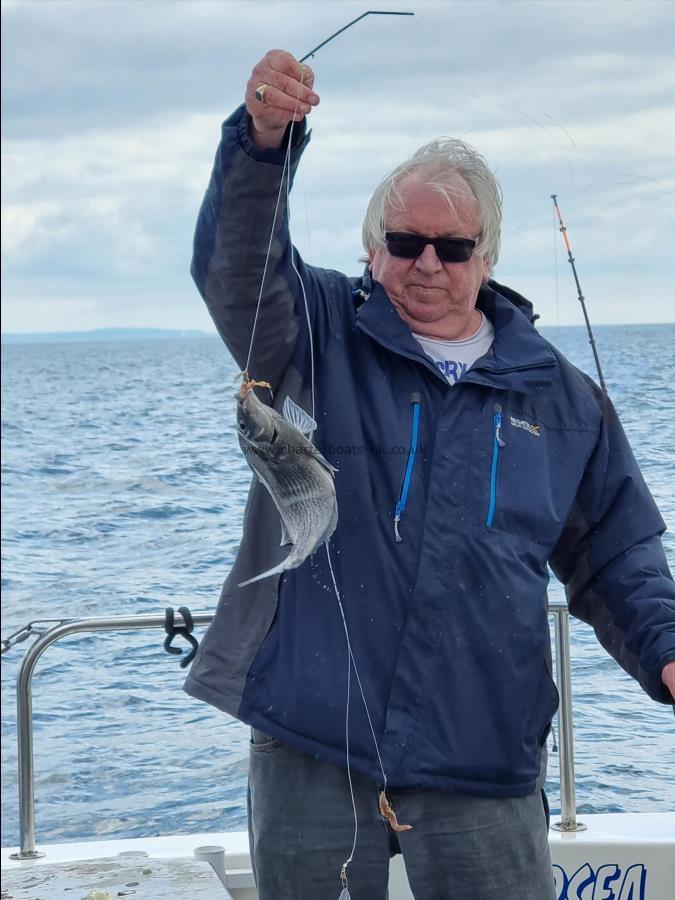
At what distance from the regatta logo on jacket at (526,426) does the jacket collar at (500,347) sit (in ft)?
0.20

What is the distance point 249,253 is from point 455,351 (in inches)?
20.3

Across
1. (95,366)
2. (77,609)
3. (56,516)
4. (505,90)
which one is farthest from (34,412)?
(505,90)

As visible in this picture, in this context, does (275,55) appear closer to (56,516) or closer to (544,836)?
(544,836)

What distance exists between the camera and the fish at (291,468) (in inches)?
70.0

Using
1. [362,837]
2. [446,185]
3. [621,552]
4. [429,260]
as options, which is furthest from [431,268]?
[362,837]

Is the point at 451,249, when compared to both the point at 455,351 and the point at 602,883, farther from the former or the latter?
the point at 602,883

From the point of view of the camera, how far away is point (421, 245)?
2277mm

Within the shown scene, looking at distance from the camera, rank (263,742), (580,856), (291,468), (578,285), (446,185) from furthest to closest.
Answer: (580,856) → (578,285) → (446,185) → (263,742) → (291,468)

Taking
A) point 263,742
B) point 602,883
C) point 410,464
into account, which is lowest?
point 602,883

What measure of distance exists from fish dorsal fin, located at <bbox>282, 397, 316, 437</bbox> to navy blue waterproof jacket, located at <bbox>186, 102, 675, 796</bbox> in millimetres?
275

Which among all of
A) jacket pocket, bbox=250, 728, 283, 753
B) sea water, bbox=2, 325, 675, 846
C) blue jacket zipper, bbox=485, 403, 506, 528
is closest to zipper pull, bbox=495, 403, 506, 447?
blue jacket zipper, bbox=485, 403, 506, 528

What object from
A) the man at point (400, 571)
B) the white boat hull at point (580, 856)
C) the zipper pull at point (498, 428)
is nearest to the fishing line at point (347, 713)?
the man at point (400, 571)

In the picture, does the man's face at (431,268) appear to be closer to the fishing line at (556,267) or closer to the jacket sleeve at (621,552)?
the jacket sleeve at (621,552)

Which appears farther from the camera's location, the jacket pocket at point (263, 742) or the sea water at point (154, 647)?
the sea water at point (154, 647)
